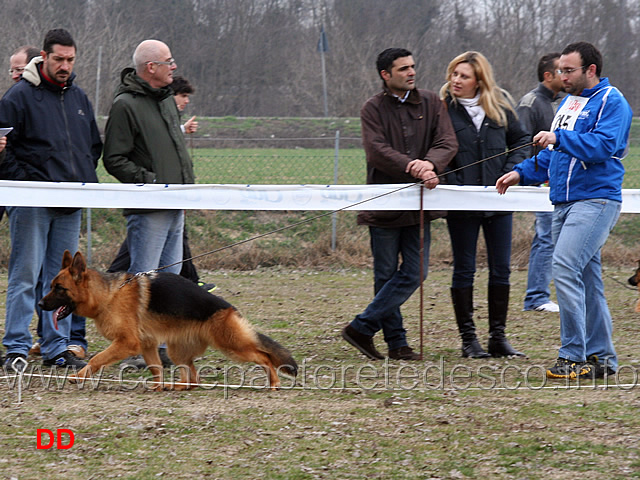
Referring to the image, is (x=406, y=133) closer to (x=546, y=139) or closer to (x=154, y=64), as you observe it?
(x=546, y=139)

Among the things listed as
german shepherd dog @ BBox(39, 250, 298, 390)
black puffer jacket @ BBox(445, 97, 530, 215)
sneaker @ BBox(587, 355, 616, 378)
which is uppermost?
black puffer jacket @ BBox(445, 97, 530, 215)

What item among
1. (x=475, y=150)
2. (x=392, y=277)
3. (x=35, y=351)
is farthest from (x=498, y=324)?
(x=35, y=351)

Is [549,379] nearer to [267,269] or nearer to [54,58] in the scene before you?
[54,58]

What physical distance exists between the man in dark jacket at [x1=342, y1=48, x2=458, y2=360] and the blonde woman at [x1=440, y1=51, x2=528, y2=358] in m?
0.25

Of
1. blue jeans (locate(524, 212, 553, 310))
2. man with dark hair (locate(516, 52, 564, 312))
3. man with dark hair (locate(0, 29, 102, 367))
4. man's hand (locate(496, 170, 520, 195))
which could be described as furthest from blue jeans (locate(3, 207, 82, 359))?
blue jeans (locate(524, 212, 553, 310))

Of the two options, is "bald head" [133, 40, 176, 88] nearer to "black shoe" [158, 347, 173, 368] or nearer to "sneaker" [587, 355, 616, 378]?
"black shoe" [158, 347, 173, 368]

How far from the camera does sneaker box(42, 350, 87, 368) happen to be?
19.9 ft

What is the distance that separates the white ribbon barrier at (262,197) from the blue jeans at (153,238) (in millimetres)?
127

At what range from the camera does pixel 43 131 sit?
5.91m

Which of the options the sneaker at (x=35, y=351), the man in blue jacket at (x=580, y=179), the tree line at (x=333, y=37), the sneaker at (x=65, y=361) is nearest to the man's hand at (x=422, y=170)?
the man in blue jacket at (x=580, y=179)

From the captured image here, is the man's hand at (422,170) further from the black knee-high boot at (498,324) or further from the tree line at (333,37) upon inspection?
the tree line at (333,37)

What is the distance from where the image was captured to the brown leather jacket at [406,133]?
20.3 ft

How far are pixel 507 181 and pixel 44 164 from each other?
324 centimetres

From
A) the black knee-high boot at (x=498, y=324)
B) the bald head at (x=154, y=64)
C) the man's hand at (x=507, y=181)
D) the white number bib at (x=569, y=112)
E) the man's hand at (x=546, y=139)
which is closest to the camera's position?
the man's hand at (x=546, y=139)
